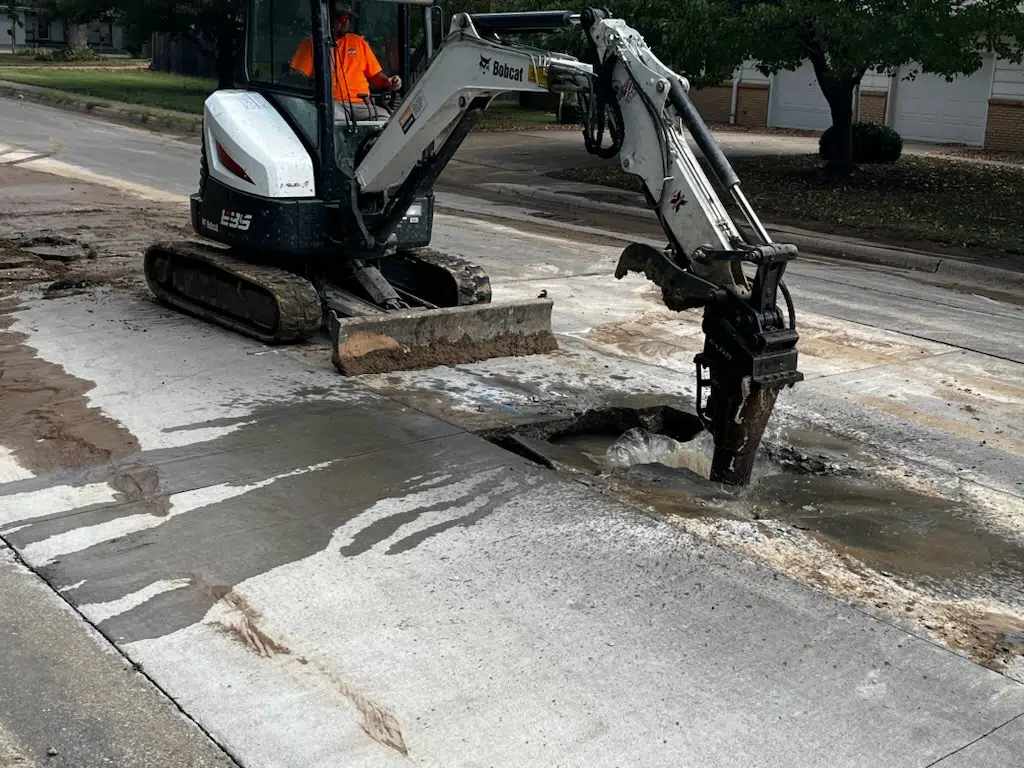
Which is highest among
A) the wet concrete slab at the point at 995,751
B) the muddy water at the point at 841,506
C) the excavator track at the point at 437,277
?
the excavator track at the point at 437,277

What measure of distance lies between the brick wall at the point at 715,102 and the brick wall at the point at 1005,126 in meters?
8.95

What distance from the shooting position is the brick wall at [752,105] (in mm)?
35344

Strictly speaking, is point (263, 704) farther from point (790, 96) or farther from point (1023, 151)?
point (790, 96)

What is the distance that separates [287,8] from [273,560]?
5.30 m

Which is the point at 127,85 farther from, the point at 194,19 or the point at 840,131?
the point at 840,131

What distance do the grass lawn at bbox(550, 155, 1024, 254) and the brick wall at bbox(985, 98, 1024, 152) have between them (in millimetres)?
4739

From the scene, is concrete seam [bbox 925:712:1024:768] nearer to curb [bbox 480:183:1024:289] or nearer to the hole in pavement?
the hole in pavement

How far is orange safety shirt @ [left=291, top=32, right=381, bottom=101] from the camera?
9.48 meters

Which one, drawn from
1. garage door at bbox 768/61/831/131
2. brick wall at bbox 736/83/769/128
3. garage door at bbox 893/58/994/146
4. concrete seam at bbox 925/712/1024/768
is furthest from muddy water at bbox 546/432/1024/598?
brick wall at bbox 736/83/769/128

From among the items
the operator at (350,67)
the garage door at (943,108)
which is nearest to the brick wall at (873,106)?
the garage door at (943,108)

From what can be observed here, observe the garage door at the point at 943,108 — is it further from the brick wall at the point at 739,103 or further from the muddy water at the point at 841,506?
the muddy water at the point at 841,506

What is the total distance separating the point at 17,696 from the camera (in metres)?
4.60

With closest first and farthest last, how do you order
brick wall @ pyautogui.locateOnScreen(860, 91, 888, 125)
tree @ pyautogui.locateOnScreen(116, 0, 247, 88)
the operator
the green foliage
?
the operator → the green foliage → tree @ pyautogui.locateOnScreen(116, 0, 247, 88) → brick wall @ pyautogui.locateOnScreen(860, 91, 888, 125)

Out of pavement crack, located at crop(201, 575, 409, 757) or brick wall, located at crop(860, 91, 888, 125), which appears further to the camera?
brick wall, located at crop(860, 91, 888, 125)
